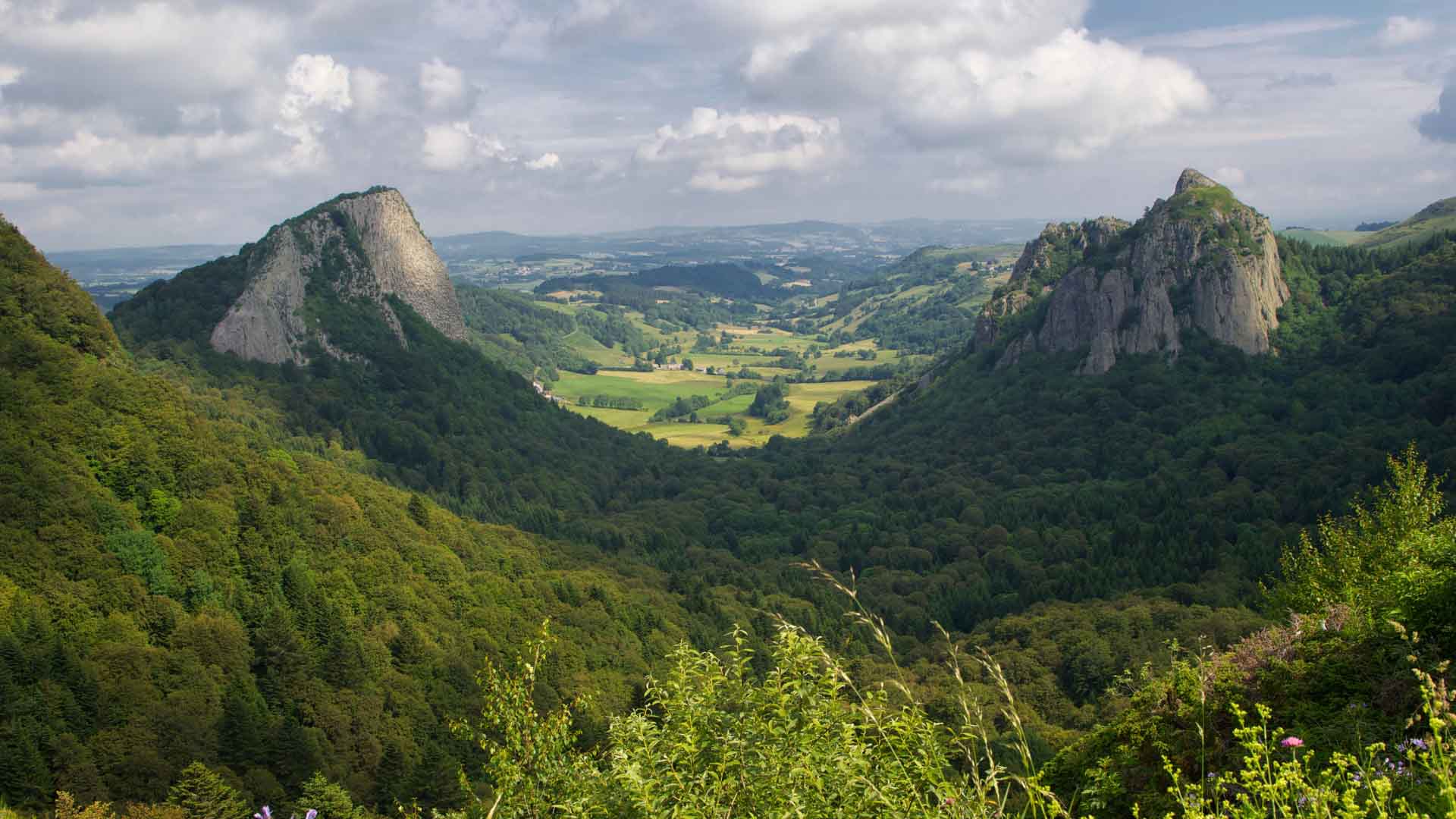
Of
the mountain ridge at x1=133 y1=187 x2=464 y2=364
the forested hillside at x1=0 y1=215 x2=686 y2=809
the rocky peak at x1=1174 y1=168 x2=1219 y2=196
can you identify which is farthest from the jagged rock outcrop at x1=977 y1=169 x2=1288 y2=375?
the mountain ridge at x1=133 y1=187 x2=464 y2=364

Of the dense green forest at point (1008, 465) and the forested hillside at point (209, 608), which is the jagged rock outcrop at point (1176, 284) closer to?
the dense green forest at point (1008, 465)

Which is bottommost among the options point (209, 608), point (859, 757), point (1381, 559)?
point (209, 608)

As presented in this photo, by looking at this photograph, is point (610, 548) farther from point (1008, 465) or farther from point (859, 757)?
point (859, 757)

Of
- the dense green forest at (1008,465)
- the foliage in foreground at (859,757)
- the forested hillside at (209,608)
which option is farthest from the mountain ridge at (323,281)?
the foliage in foreground at (859,757)

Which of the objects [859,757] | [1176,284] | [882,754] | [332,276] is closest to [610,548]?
[332,276]

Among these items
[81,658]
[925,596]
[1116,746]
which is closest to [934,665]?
[925,596]

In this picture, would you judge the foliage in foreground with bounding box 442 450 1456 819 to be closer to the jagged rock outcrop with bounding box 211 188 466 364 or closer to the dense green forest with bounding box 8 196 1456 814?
the dense green forest with bounding box 8 196 1456 814
